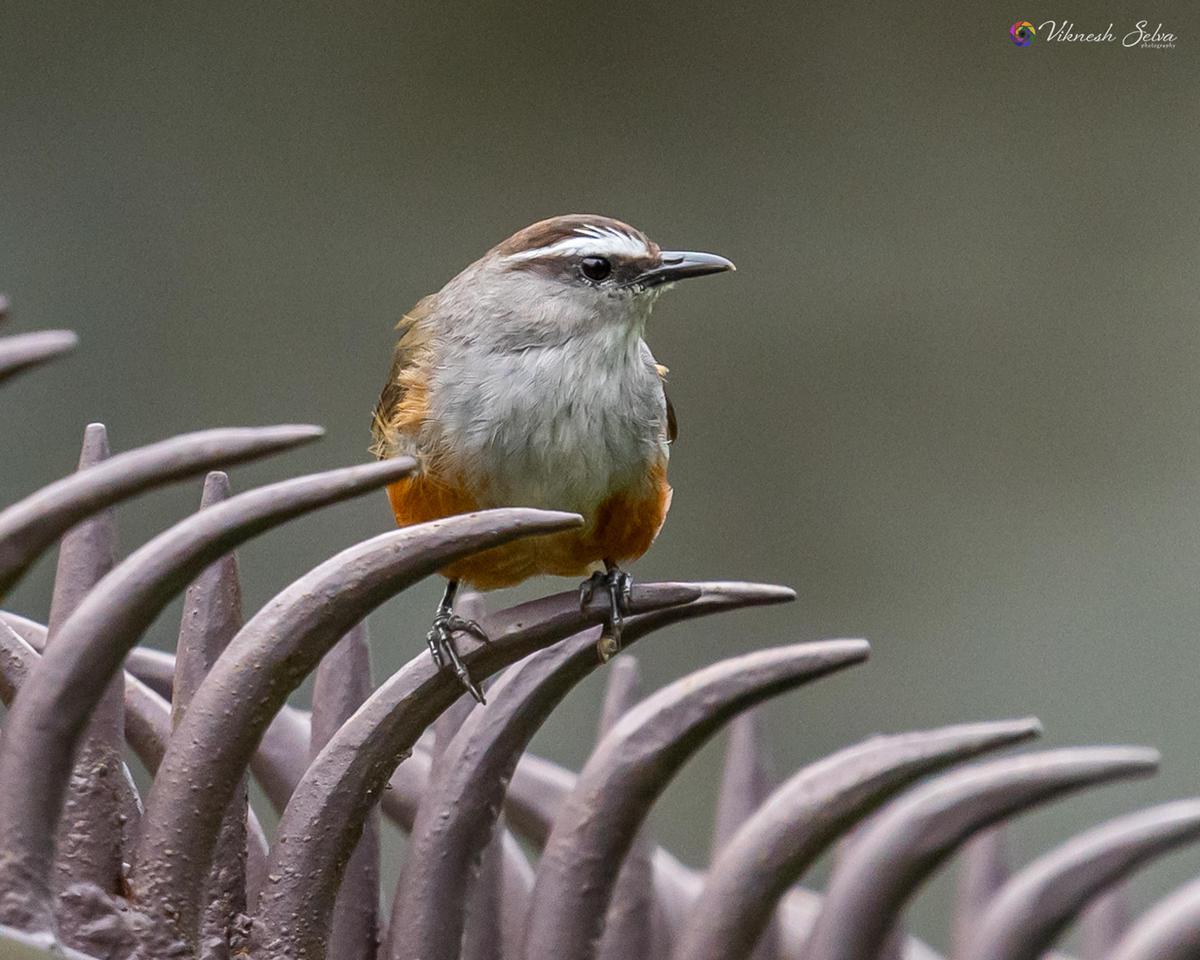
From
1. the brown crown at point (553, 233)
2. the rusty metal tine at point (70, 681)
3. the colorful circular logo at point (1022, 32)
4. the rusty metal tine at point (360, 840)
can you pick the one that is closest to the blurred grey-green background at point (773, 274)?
the colorful circular logo at point (1022, 32)

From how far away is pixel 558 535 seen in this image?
1761 millimetres

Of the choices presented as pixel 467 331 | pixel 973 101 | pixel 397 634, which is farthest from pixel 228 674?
pixel 973 101

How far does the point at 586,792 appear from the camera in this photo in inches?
64.6

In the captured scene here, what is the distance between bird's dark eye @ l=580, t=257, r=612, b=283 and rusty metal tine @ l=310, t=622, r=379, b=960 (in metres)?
0.61

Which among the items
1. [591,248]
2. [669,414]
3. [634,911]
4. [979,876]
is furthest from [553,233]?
[979,876]

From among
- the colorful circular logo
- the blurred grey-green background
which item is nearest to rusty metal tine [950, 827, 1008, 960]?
the blurred grey-green background

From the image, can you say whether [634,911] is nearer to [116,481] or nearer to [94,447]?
[94,447]

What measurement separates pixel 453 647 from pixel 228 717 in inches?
8.4

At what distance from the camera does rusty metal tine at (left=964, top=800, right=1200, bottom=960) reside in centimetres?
175

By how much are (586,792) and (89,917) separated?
525 millimetres

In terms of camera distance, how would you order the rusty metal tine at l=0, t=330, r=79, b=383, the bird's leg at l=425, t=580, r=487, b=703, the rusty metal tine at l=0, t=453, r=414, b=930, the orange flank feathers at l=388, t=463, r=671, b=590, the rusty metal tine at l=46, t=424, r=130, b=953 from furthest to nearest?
1. the orange flank feathers at l=388, t=463, r=671, b=590
2. the bird's leg at l=425, t=580, r=487, b=703
3. the rusty metal tine at l=46, t=424, r=130, b=953
4. the rusty metal tine at l=0, t=453, r=414, b=930
5. the rusty metal tine at l=0, t=330, r=79, b=383

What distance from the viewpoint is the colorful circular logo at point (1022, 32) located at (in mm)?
4152

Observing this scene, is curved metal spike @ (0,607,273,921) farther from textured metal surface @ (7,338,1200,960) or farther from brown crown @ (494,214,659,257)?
brown crown @ (494,214,659,257)

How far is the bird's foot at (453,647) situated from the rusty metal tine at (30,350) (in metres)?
0.49
